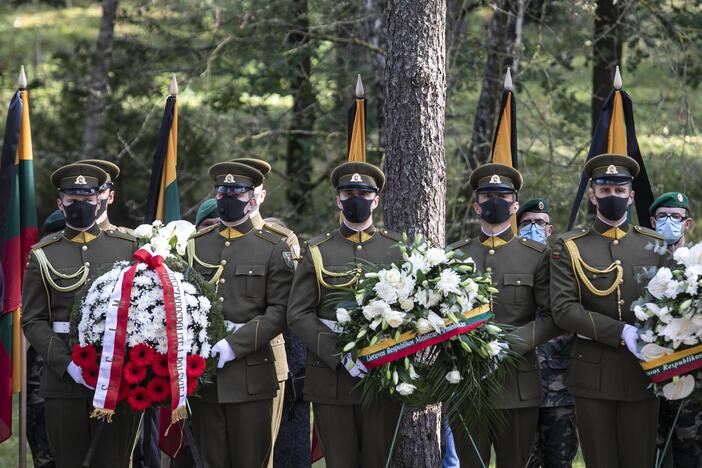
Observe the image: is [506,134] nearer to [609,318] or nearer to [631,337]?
[609,318]

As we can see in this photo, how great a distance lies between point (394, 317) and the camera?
6.01 meters

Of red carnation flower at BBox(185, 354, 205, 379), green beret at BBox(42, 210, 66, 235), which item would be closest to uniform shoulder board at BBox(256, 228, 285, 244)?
red carnation flower at BBox(185, 354, 205, 379)

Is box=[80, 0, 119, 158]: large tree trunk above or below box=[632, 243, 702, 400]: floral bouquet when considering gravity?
above

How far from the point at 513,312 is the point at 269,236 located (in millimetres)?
1564

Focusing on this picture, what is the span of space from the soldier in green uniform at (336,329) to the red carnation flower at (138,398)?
915 mm

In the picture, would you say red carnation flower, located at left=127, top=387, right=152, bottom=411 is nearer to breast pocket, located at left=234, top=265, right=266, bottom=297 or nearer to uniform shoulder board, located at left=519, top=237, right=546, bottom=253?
breast pocket, located at left=234, top=265, right=266, bottom=297

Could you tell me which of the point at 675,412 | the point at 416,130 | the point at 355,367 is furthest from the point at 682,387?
the point at 416,130

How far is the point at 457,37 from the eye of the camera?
41.8ft

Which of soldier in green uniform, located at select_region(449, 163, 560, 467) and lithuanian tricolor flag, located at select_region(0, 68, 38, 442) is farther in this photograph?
lithuanian tricolor flag, located at select_region(0, 68, 38, 442)

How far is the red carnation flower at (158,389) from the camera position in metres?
6.34

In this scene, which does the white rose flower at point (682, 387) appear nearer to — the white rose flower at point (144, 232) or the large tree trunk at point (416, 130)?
the large tree trunk at point (416, 130)

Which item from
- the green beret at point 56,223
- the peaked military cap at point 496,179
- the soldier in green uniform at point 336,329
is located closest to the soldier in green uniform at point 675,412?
the peaked military cap at point 496,179

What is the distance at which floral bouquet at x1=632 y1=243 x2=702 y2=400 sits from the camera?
600 cm

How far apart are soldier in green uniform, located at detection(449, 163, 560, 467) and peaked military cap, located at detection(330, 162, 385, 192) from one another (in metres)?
0.62
